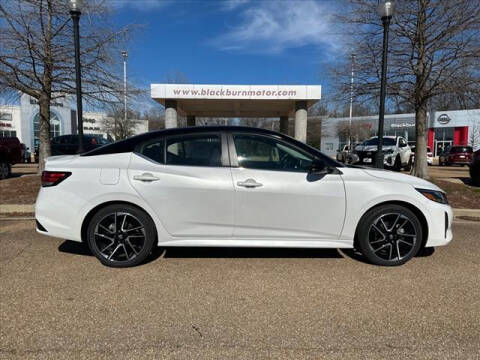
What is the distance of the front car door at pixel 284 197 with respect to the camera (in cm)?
346

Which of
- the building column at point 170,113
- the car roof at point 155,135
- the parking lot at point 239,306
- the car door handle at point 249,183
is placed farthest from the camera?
the building column at point 170,113

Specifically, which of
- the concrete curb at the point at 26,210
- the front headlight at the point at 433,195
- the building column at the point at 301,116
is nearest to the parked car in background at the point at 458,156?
the building column at the point at 301,116

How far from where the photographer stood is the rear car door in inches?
136

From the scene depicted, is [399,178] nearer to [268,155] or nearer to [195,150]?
[268,155]

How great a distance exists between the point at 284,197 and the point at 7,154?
10.9 meters

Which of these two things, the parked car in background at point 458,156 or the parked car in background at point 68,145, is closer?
the parked car in background at point 68,145

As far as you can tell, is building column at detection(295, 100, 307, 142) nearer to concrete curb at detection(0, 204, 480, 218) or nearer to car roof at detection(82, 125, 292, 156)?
concrete curb at detection(0, 204, 480, 218)

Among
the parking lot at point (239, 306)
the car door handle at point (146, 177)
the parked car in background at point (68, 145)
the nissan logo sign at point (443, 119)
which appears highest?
the nissan logo sign at point (443, 119)

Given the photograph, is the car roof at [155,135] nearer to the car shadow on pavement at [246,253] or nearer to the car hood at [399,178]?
the car hood at [399,178]

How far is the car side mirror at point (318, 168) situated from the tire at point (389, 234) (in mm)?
763

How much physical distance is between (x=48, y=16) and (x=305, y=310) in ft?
32.7

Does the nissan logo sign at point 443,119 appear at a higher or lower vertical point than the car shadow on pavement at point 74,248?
higher

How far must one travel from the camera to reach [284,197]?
3.47 meters

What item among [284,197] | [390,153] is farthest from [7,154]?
[390,153]
